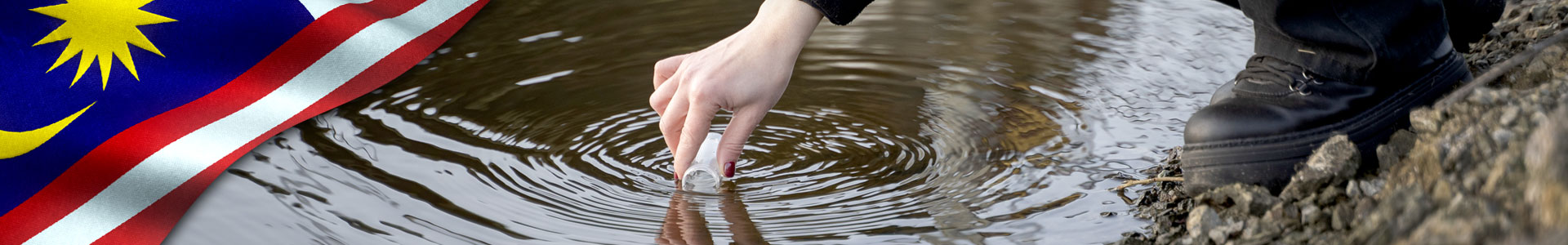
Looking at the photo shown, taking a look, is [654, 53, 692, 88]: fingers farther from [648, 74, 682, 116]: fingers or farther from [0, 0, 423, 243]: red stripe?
[0, 0, 423, 243]: red stripe

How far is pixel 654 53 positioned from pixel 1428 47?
4.75 ft

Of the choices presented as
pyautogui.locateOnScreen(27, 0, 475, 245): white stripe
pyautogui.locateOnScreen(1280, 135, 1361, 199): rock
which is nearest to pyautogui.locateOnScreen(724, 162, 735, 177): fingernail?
pyautogui.locateOnScreen(1280, 135, 1361, 199): rock

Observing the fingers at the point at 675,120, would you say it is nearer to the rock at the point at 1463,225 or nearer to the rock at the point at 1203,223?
the rock at the point at 1203,223

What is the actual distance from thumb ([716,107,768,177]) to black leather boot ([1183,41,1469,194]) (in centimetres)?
55

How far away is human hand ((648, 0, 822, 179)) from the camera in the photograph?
1.32 meters

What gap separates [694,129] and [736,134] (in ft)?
0.22

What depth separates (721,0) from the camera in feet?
8.94

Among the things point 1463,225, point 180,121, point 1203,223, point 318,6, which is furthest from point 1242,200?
point 318,6

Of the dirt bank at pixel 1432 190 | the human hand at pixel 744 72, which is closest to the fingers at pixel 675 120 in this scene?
the human hand at pixel 744 72

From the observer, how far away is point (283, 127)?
197 centimetres

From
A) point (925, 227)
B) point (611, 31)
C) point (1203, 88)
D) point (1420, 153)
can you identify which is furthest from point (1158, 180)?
point (611, 31)

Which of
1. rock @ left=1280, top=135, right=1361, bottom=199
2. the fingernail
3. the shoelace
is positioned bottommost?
rock @ left=1280, top=135, right=1361, bottom=199

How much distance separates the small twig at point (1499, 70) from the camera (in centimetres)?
117

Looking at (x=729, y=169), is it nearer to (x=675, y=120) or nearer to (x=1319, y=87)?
(x=675, y=120)
